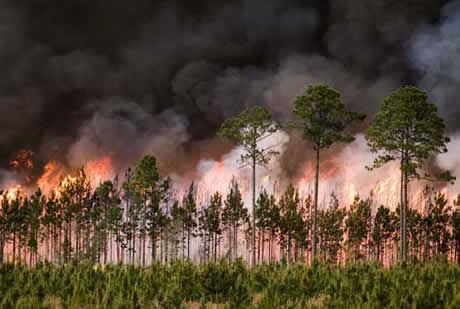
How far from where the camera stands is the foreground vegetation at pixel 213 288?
6324mm

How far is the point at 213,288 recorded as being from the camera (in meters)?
8.19

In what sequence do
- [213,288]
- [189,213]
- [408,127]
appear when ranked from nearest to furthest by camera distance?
[213,288]
[408,127]
[189,213]

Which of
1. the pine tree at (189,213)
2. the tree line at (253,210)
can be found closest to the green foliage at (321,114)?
the tree line at (253,210)

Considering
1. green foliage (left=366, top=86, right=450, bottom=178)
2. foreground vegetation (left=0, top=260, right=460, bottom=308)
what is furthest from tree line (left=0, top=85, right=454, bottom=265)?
foreground vegetation (left=0, top=260, right=460, bottom=308)

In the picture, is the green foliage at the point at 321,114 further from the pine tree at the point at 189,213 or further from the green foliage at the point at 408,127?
the pine tree at the point at 189,213

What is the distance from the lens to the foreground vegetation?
20.7ft

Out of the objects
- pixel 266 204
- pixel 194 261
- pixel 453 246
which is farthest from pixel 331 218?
pixel 194 261

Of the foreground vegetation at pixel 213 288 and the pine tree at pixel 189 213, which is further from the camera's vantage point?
the pine tree at pixel 189 213

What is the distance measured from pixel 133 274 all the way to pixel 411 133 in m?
24.6

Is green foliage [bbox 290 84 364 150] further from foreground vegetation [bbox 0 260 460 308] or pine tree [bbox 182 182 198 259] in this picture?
pine tree [bbox 182 182 198 259]

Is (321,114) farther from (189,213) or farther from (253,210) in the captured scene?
(189,213)

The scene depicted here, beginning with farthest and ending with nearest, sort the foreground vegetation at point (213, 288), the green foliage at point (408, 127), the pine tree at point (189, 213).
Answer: the pine tree at point (189, 213) < the green foliage at point (408, 127) < the foreground vegetation at point (213, 288)

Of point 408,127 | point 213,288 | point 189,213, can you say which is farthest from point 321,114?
point 189,213

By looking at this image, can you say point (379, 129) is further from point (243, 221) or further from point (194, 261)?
point (243, 221)
